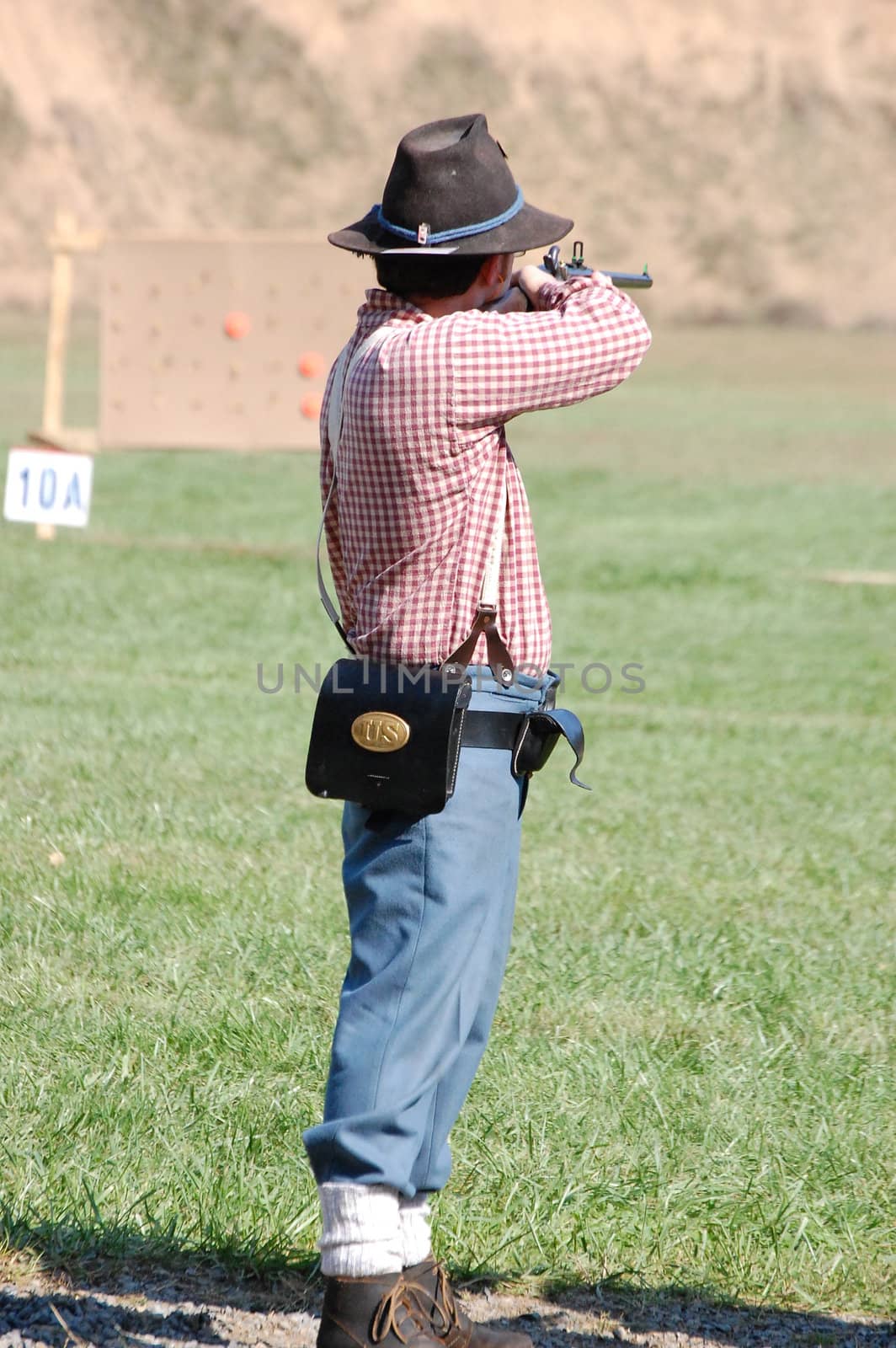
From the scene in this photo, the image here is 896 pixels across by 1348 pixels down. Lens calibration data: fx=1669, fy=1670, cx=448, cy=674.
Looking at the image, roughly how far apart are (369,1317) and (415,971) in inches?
19.5

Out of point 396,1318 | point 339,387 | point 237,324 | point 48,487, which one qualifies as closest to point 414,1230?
point 396,1318

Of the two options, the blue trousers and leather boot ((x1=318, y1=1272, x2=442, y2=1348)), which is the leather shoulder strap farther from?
leather boot ((x1=318, y1=1272, x2=442, y2=1348))

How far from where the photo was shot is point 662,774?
6.55 meters

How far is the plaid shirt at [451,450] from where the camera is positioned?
2.36m

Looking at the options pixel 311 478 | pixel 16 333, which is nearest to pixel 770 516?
pixel 311 478

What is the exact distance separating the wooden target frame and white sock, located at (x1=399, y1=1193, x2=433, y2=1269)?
977 centimetres

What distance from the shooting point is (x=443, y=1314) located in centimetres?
245

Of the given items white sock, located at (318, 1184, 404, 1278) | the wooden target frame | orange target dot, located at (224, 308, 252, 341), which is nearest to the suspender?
white sock, located at (318, 1184, 404, 1278)

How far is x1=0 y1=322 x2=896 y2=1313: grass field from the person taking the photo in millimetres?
2957

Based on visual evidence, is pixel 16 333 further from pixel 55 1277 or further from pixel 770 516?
pixel 55 1277

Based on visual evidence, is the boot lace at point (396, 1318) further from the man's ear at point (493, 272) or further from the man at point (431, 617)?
the man's ear at point (493, 272)

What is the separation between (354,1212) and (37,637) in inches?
253

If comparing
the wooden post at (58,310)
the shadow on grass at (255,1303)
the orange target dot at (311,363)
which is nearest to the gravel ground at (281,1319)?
the shadow on grass at (255,1303)

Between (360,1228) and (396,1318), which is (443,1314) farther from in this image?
(360,1228)
